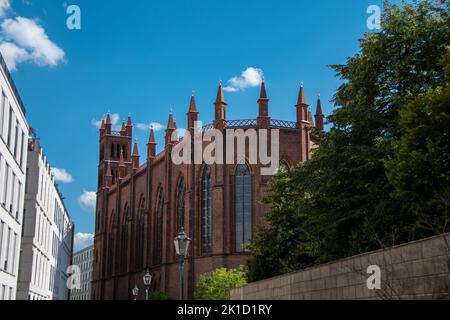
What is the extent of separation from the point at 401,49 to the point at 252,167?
29.9m

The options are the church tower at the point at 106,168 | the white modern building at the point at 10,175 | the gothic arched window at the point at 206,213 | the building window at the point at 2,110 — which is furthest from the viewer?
the church tower at the point at 106,168

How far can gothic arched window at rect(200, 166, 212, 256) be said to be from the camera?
5184 cm

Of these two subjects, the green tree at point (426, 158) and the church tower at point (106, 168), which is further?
the church tower at point (106, 168)

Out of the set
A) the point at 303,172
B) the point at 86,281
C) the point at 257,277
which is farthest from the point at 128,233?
the point at 86,281

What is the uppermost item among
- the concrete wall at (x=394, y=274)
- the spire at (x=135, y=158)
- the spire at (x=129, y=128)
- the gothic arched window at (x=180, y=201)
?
the spire at (x=129, y=128)

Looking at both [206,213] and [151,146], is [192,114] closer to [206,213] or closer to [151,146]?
[206,213]

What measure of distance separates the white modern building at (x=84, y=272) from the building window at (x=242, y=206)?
9383cm

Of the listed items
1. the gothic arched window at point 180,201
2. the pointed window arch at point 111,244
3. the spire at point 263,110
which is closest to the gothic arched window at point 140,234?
the pointed window arch at point 111,244

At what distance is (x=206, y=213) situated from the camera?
5284 cm

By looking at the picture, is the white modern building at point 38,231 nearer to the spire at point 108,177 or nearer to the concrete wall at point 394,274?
the concrete wall at point 394,274

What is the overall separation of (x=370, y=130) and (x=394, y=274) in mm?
9365

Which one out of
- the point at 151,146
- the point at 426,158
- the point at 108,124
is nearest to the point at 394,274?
the point at 426,158

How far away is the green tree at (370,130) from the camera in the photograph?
65.0ft

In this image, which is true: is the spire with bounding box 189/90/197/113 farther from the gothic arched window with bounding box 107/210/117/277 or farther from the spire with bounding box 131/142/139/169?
the gothic arched window with bounding box 107/210/117/277
